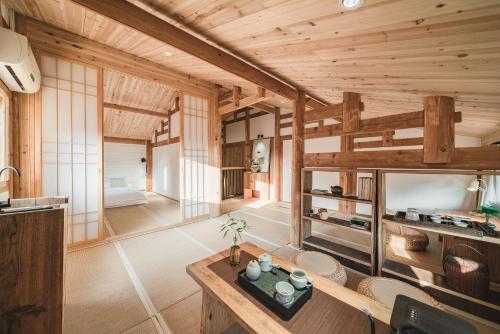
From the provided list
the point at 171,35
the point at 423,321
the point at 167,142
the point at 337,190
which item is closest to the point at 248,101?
the point at 171,35

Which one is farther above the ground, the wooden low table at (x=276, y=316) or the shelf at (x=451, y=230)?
the shelf at (x=451, y=230)

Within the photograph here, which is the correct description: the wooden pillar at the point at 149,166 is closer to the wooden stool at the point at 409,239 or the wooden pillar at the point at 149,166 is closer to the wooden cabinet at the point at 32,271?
the wooden cabinet at the point at 32,271

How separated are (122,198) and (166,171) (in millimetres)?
1978

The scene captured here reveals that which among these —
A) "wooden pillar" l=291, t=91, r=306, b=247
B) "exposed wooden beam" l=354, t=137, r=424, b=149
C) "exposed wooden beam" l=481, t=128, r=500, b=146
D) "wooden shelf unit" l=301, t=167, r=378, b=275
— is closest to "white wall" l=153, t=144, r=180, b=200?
"wooden pillar" l=291, t=91, r=306, b=247

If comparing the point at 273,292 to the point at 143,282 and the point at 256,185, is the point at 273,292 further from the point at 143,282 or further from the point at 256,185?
the point at 256,185

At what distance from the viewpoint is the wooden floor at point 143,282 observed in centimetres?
160

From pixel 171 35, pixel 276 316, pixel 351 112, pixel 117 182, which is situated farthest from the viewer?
pixel 117 182

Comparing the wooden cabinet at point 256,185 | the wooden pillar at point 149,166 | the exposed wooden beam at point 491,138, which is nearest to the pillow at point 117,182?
the wooden pillar at point 149,166

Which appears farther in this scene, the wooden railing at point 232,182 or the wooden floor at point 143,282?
the wooden railing at point 232,182

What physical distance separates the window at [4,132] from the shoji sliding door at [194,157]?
235cm

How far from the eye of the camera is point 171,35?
179 cm

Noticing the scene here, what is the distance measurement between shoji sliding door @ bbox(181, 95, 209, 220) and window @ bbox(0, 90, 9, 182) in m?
2.35

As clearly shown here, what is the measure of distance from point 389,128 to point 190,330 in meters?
2.84

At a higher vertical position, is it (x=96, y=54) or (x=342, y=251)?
(x=96, y=54)
